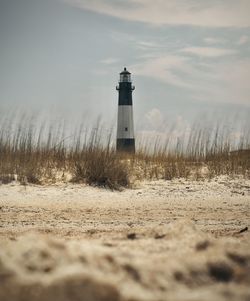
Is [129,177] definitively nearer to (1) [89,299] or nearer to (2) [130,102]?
(1) [89,299]

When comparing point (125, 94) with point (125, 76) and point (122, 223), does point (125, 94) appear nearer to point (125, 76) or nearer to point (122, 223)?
point (125, 76)

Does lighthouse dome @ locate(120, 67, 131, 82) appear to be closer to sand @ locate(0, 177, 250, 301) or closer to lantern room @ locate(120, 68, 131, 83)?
lantern room @ locate(120, 68, 131, 83)

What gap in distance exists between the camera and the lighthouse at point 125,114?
818 inches

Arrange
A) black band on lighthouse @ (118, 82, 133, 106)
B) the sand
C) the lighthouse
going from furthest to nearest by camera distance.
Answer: black band on lighthouse @ (118, 82, 133, 106), the lighthouse, the sand

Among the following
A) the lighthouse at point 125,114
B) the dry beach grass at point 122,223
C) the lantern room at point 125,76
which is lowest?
the dry beach grass at point 122,223

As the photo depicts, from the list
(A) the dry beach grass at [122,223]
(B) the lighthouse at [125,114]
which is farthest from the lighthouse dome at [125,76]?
(A) the dry beach grass at [122,223]

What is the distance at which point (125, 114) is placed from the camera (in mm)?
21094

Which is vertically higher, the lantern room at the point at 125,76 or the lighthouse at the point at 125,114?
the lantern room at the point at 125,76

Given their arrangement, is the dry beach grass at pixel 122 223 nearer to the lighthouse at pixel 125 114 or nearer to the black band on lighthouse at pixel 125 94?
the lighthouse at pixel 125 114

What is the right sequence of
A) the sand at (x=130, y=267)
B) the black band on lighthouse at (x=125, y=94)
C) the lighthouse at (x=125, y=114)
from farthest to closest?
the black band on lighthouse at (x=125, y=94), the lighthouse at (x=125, y=114), the sand at (x=130, y=267)

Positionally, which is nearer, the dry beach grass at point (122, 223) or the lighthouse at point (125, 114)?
the dry beach grass at point (122, 223)

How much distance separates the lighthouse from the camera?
20781 millimetres

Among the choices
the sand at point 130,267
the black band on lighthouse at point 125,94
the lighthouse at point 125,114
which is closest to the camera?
the sand at point 130,267

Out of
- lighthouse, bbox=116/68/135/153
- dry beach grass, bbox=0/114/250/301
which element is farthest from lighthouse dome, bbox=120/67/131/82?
dry beach grass, bbox=0/114/250/301
